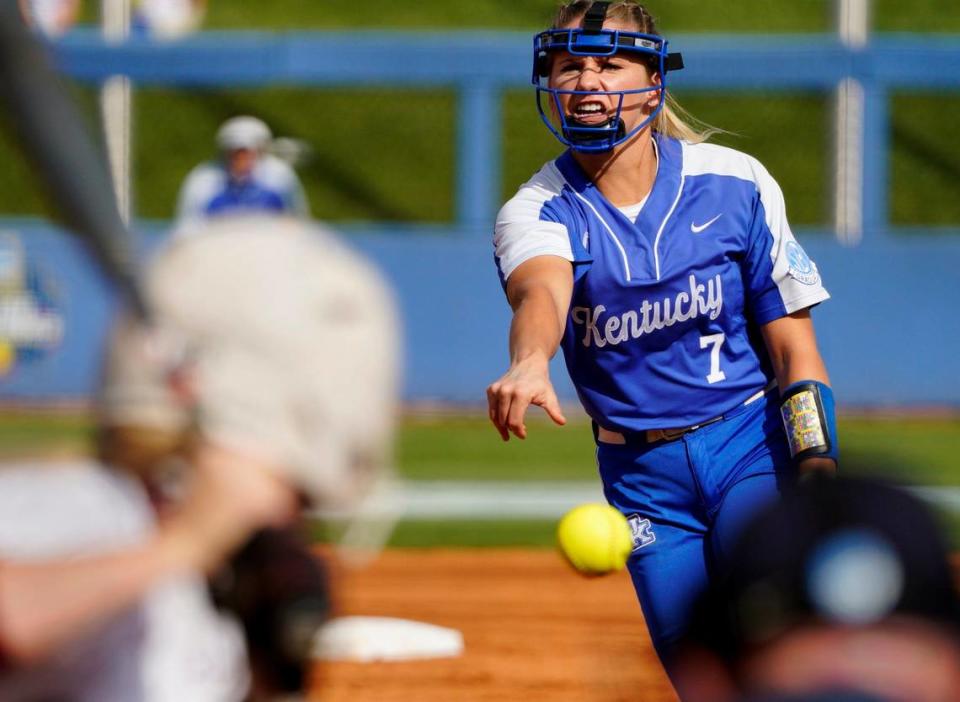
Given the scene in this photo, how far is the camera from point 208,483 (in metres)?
1.64

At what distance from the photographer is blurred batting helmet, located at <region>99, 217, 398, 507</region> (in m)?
1.68

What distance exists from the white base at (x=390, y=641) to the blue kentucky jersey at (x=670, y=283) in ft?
8.43

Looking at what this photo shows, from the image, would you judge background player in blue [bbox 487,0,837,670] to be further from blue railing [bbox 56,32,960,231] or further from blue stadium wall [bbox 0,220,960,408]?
blue railing [bbox 56,32,960,231]

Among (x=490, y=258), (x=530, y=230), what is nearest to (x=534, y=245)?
(x=530, y=230)

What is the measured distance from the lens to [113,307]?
1.80 metres

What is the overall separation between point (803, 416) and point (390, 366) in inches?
107

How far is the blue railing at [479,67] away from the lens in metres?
14.9

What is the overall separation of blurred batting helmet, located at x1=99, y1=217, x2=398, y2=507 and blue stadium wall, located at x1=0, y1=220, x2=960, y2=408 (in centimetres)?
1287

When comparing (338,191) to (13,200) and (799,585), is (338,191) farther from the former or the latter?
(799,585)

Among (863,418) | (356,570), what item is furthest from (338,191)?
(356,570)

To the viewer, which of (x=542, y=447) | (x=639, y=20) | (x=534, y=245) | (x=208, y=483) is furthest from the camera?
(x=542, y=447)

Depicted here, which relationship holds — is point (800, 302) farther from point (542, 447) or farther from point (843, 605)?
Answer: point (542, 447)

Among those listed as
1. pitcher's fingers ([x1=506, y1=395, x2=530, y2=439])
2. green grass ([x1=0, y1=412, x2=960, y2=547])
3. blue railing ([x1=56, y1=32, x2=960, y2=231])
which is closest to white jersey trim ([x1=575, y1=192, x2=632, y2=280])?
pitcher's fingers ([x1=506, y1=395, x2=530, y2=439])

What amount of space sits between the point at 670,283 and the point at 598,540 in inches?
31.3
